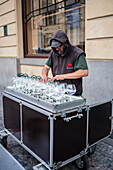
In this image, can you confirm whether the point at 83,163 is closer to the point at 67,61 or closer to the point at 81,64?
the point at 81,64

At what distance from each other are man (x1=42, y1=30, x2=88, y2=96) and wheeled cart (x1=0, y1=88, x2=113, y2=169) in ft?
1.89

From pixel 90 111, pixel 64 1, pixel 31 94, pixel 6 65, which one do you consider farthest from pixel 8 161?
pixel 6 65

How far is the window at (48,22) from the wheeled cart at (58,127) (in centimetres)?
332

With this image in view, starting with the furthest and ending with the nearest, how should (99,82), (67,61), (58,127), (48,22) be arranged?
(48,22) → (99,82) → (67,61) → (58,127)

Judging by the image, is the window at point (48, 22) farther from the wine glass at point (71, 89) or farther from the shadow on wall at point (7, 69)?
the wine glass at point (71, 89)

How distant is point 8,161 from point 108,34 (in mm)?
3460

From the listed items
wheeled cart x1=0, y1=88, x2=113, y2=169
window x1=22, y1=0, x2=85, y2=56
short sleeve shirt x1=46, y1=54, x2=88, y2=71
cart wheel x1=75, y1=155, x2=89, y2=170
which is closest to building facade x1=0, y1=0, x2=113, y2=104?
window x1=22, y1=0, x2=85, y2=56

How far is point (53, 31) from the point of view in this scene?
23.4 feet

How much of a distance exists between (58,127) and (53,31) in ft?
17.7

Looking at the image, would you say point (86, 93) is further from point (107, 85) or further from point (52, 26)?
point (52, 26)

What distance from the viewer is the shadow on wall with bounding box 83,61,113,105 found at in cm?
442

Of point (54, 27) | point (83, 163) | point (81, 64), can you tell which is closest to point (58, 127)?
point (83, 163)

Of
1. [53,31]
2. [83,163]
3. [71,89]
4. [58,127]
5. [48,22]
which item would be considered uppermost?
[48,22]

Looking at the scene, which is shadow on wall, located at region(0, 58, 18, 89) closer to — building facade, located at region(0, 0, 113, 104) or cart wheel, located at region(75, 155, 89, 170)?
building facade, located at region(0, 0, 113, 104)
